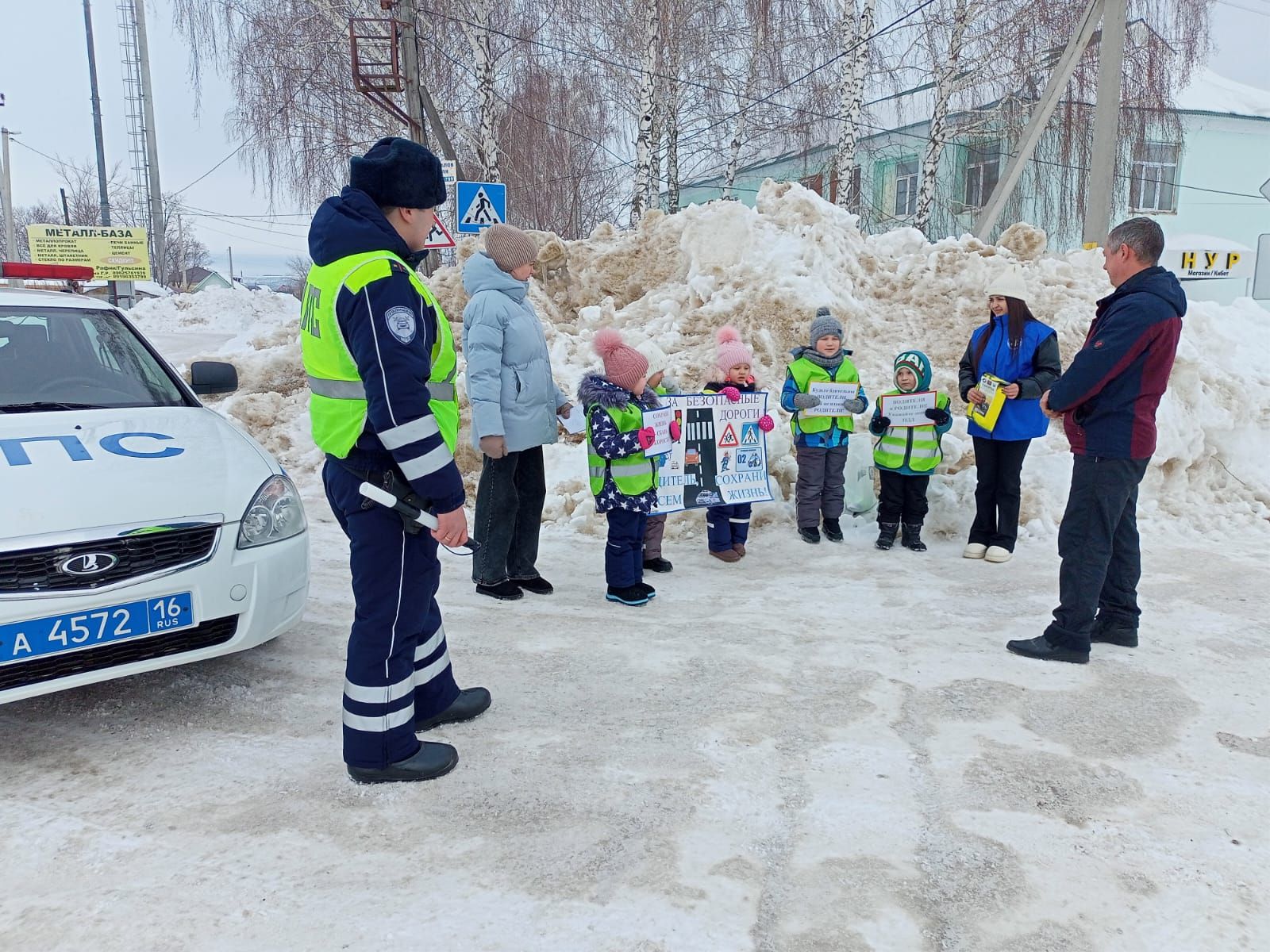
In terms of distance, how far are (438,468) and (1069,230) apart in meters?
22.0

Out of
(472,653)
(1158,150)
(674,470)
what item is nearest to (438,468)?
(472,653)

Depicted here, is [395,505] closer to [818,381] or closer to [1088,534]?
[1088,534]

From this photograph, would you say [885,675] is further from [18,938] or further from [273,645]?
[18,938]

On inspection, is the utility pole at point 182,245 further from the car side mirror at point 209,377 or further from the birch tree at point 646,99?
the car side mirror at point 209,377

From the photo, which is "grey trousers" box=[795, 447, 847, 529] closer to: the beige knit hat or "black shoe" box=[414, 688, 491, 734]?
the beige knit hat

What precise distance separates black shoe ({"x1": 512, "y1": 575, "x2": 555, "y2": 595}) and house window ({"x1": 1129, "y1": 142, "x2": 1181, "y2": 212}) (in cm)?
2258

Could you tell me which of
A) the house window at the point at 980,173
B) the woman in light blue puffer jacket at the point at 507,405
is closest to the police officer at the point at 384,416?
the woman in light blue puffer jacket at the point at 507,405

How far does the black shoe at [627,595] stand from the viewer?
194 inches

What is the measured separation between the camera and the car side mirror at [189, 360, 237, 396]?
461cm

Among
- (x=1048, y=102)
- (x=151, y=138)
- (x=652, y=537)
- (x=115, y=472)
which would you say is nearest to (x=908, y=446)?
(x=652, y=537)

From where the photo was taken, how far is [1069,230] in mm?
20844

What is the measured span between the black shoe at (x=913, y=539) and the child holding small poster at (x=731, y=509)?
1.20m

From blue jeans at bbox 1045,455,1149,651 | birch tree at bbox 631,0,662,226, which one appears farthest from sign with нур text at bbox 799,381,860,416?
birch tree at bbox 631,0,662,226

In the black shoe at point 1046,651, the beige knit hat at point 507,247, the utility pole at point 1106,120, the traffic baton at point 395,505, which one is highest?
the utility pole at point 1106,120
